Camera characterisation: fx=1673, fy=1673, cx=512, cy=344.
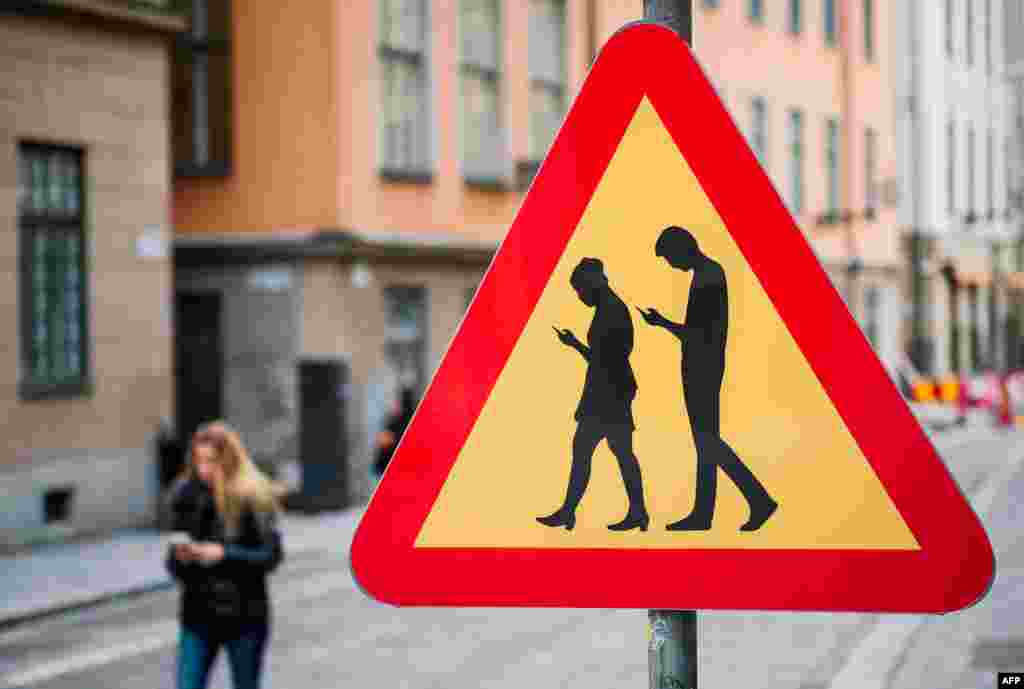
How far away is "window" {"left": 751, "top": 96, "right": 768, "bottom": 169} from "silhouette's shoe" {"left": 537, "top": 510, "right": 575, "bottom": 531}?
3471 cm

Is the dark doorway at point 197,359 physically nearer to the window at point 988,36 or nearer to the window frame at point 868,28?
the window frame at point 868,28

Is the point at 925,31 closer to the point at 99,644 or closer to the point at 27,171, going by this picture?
the point at 27,171

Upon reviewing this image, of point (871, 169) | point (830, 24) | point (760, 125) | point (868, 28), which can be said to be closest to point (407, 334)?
point (760, 125)

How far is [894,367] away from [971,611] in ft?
104

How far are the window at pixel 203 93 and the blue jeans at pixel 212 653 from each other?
16.6 meters

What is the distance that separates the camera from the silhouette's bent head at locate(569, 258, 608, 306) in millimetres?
2650

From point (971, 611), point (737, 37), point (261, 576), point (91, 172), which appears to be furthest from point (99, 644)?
point (737, 37)

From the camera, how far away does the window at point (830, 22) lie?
42406 mm

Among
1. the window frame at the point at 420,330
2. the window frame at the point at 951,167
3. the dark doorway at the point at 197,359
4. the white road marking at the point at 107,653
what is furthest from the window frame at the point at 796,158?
the white road marking at the point at 107,653

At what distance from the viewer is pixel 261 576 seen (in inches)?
311

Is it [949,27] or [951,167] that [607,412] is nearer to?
[949,27]

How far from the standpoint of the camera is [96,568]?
642 inches

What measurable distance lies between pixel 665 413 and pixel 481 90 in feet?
78.1

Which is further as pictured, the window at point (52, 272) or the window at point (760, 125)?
the window at point (760, 125)
